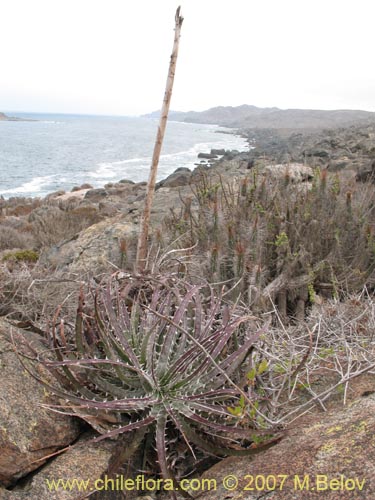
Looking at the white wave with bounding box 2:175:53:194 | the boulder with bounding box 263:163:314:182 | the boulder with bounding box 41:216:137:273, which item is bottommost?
the white wave with bounding box 2:175:53:194

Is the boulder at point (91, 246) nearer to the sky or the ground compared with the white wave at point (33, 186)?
nearer to the sky

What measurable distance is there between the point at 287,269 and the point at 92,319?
211 cm

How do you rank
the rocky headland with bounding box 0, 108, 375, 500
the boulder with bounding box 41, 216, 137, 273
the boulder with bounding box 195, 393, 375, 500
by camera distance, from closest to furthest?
the boulder with bounding box 195, 393, 375, 500 → the rocky headland with bounding box 0, 108, 375, 500 → the boulder with bounding box 41, 216, 137, 273

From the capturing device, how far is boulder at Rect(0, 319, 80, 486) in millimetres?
1748

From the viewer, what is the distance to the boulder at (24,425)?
1.75 metres

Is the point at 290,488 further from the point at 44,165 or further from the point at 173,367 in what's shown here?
the point at 44,165

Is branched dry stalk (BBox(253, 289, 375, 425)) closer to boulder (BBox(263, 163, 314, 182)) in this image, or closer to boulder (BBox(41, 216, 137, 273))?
boulder (BBox(263, 163, 314, 182))

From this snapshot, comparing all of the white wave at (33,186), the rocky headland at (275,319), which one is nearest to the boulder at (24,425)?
the rocky headland at (275,319)

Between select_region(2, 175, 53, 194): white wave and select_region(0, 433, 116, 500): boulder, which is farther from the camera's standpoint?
select_region(2, 175, 53, 194): white wave

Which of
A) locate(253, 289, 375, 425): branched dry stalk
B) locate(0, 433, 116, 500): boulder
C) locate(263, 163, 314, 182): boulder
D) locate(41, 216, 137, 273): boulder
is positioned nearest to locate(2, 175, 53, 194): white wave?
locate(41, 216, 137, 273): boulder

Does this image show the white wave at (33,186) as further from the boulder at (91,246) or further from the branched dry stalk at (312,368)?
the branched dry stalk at (312,368)

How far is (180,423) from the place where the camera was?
1743 millimetres

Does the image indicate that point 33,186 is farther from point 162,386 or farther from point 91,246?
point 162,386

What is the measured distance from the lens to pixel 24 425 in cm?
185
